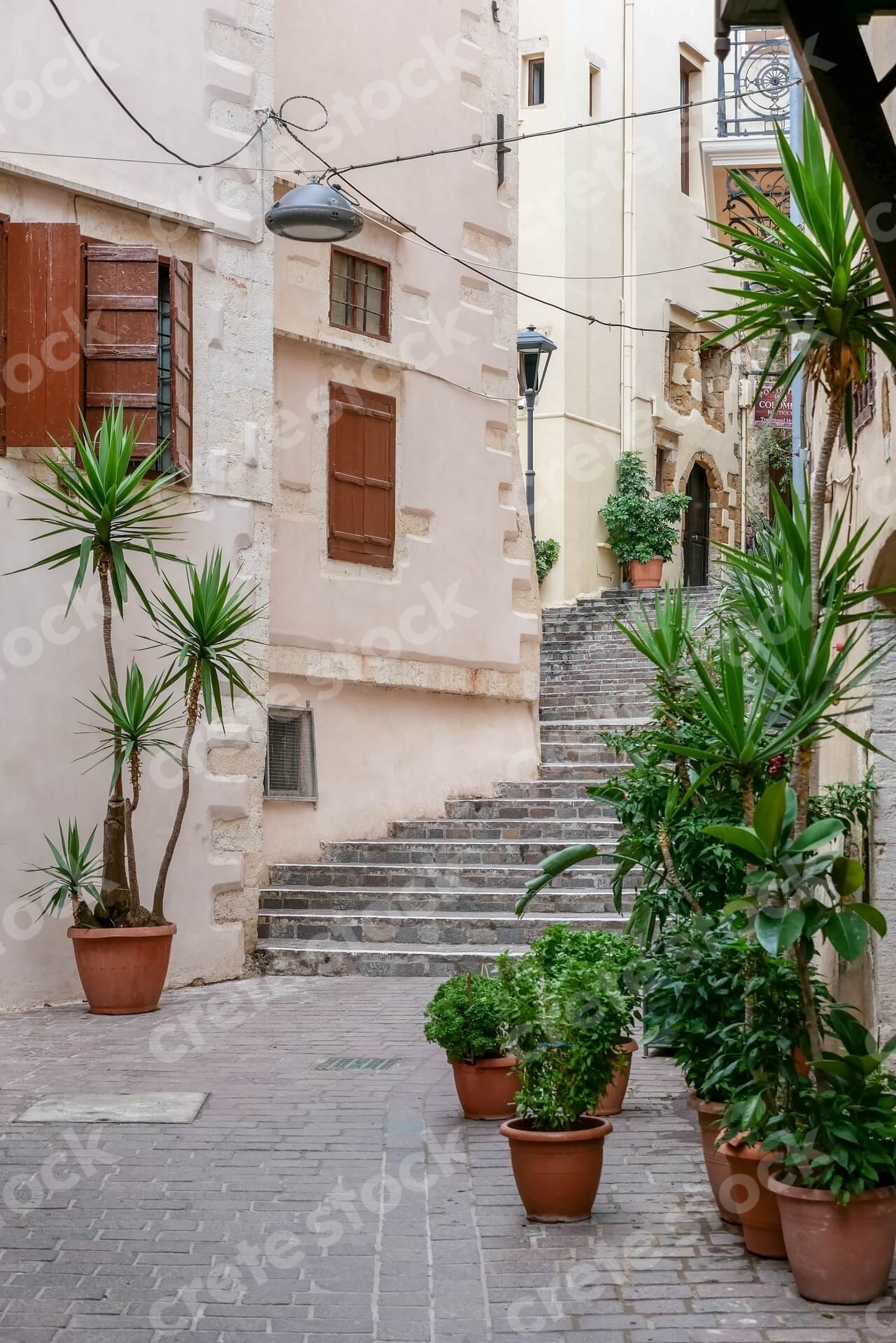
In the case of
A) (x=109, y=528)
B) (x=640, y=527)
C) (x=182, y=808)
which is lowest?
(x=182, y=808)

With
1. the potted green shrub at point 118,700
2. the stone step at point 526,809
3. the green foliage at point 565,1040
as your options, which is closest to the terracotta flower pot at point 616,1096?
the green foliage at point 565,1040

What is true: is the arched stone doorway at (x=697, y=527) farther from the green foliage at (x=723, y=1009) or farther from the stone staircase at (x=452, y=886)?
the green foliage at (x=723, y=1009)

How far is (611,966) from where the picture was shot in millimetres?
5719

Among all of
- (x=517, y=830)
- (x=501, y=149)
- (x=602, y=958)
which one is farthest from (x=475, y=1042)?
(x=501, y=149)

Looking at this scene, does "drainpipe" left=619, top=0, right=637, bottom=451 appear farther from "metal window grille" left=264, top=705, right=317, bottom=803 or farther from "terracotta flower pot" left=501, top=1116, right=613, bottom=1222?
"terracotta flower pot" left=501, top=1116, right=613, bottom=1222

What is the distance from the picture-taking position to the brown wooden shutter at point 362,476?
1362 centimetres

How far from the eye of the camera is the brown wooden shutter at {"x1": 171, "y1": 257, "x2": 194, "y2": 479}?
10.9m

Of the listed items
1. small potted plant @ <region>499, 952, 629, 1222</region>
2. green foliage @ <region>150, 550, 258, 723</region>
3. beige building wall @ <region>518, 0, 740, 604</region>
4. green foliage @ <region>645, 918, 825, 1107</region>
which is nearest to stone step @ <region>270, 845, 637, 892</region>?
green foliage @ <region>150, 550, 258, 723</region>

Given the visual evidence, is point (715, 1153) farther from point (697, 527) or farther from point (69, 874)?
point (697, 527)

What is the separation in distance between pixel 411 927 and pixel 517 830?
2094 millimetres

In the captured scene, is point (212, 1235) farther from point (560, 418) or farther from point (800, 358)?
point (560, 418)

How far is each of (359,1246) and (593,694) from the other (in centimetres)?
1252

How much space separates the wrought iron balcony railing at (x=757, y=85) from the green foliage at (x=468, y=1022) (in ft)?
31.0

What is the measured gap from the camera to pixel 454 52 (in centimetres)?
1509
